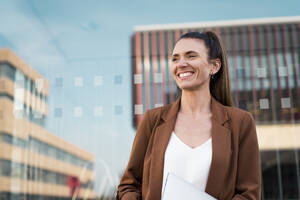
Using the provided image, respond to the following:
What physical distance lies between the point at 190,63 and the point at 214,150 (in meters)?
0.28

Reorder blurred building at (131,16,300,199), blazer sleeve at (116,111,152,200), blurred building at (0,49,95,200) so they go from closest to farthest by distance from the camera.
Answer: blazer sleeve at (116,111,152,200) < blurred building at (131,16,300,199) < blurred building at (0,49,95,200)

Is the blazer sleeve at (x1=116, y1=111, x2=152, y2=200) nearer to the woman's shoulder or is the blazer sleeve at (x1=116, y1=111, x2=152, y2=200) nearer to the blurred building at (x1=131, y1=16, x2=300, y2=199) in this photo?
the woman's shoulder

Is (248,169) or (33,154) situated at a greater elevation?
(248,169)

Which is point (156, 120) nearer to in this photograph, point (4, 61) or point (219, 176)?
point (219, 176)

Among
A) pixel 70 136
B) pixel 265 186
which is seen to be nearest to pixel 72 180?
pixel 70 136

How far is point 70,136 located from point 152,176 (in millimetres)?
7177

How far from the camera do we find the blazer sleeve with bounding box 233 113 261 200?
4.01 feet

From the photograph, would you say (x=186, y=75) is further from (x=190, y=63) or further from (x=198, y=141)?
(x=198, y=141)

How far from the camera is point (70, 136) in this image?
27.0 ft

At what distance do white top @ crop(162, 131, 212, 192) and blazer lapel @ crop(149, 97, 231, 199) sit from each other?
0.02m

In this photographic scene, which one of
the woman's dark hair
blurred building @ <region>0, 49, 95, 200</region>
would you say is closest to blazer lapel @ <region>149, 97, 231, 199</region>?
the woman's dark hair

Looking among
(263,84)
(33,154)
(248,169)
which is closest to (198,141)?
(248,169)

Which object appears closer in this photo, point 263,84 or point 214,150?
point 214,150

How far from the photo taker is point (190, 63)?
132 cm
